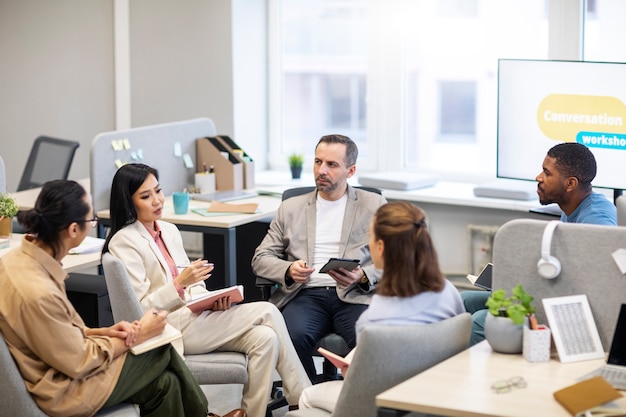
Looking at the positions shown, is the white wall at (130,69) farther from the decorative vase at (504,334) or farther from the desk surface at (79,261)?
the decorative vase at (504,334)

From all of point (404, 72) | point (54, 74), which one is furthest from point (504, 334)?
point (54, 74)

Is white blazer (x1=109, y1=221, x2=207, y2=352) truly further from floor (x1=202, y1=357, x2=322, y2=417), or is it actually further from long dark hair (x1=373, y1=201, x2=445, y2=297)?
long dark hair (x1=373, y1=201, x2=445, y2=297)

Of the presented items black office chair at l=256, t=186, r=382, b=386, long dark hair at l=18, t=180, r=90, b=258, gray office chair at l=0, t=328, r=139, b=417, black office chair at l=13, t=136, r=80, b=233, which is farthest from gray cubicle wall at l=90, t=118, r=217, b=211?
gray office chair at l=0, t=328, r=139, b=417

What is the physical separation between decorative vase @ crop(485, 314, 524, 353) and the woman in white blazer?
103 centimetres

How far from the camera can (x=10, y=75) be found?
686cm

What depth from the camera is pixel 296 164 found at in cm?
609

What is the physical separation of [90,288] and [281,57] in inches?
112

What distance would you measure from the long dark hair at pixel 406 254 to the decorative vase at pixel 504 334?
0.19 metres

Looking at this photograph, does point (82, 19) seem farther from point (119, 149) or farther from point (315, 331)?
point (315, 331)

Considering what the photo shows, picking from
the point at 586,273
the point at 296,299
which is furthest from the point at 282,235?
the point at 586,273

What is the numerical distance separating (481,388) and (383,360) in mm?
254

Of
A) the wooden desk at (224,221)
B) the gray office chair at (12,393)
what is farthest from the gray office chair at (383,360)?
A: the wooden desk at (224,221)

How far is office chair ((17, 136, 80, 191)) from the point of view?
5.78m

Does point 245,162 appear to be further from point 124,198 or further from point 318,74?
point 124,198
